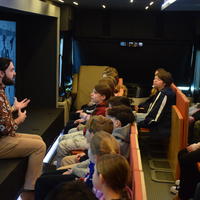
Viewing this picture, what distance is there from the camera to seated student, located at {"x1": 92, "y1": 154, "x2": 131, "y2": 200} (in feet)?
6.39

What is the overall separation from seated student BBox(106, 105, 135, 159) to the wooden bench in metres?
0.97

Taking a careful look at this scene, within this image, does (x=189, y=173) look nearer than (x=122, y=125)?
No

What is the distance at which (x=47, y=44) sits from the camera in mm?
6371

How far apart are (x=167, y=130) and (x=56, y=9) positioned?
281 cm

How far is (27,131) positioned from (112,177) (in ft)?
9.52

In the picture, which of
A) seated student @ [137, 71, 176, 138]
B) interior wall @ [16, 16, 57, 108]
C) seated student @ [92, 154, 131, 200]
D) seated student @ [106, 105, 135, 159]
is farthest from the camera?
interior wall @ [16, 16, 57, 108]

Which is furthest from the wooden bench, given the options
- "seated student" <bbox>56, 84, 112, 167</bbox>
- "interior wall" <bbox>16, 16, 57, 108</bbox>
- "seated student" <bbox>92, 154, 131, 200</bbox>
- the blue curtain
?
the blue curtain

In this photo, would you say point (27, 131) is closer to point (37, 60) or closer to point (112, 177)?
point (37, 60)

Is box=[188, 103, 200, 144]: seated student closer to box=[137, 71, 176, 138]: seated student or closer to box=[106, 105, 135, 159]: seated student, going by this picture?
box=[137, 71, 176, 138]: seated student

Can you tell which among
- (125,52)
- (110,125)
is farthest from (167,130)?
(125,52)

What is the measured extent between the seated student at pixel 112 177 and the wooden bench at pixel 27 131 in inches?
53.3

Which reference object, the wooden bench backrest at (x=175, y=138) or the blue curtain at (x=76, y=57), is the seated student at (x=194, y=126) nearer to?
the wooden bench backrest at (x=175, y=138)

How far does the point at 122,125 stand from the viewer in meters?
3.24

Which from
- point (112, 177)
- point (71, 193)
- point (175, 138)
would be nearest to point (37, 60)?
point (175, 138)
